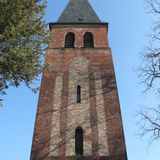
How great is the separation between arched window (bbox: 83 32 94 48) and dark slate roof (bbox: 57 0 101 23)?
1.55 metres

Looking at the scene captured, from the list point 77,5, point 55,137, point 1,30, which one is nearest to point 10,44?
point 1,30

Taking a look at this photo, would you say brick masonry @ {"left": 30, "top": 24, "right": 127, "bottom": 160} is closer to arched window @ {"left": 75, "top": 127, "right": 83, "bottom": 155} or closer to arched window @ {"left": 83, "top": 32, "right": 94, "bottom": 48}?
arched window @ {"left": 75, "top": 127, "right": 83, "bottom": 155}

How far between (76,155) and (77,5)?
14727 mm

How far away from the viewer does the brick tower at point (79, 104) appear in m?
11.8

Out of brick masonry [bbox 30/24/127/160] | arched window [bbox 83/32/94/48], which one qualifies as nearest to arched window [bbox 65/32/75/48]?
brick masonry [bbox 30/24/127/160]

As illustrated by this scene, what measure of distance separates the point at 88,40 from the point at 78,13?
4149mm

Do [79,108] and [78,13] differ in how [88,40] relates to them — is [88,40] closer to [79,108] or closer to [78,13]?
[78,13]

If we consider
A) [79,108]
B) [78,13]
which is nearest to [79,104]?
[79,108]

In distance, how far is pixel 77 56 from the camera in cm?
1620

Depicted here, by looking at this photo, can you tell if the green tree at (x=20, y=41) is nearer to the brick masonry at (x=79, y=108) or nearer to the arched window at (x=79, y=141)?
the brick masonry at (x=79, y=108)

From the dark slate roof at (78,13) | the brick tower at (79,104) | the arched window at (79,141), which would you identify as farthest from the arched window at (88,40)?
the arched window at (79,141)

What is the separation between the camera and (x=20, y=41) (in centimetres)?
995

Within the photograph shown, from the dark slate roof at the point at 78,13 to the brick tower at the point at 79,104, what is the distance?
1.75 m

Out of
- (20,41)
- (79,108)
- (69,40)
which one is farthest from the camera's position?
(69,40)
